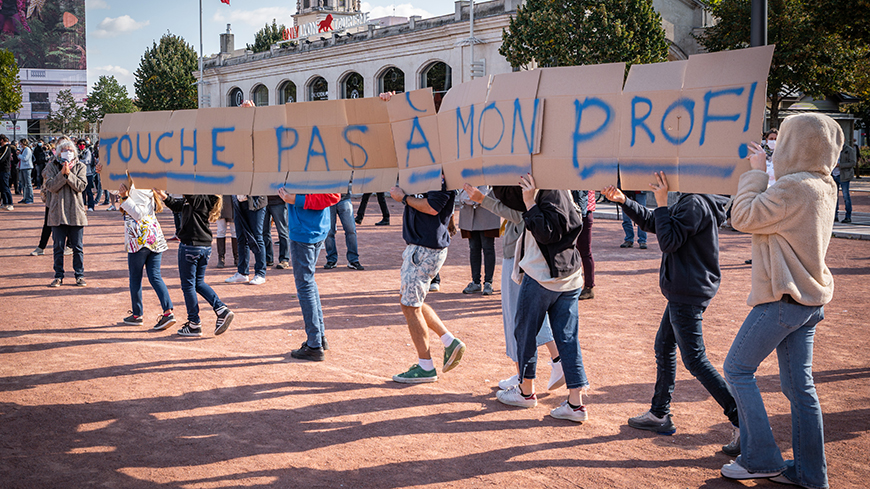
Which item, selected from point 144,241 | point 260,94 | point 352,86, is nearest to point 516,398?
point 144,241

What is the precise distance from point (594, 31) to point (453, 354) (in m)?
24.2

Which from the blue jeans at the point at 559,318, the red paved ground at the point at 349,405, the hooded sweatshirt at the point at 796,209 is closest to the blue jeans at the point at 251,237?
the red paved ground at the point at 349,405

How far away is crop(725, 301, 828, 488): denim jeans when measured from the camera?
3690 mm

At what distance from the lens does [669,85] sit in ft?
13.0

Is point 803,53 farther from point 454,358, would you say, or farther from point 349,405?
point 349,405

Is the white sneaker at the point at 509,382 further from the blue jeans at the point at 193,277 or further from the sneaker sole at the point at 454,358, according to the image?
the blue jeans at the point at 193,277

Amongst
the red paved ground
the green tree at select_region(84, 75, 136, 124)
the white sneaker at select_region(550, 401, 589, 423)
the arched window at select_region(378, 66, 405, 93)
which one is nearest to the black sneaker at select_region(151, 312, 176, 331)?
the red paved ground

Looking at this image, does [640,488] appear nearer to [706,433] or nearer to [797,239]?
[706,433]

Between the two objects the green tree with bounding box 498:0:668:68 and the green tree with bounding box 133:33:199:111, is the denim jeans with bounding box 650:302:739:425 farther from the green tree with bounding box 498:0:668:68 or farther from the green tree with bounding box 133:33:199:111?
the green tree with bounding box 133:33:199:111

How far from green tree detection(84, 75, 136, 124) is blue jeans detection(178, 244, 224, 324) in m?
81.4

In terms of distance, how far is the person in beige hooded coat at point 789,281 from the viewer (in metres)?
3.58

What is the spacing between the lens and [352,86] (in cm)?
4159

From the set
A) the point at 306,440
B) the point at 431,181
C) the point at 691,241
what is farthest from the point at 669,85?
the point at 306,440

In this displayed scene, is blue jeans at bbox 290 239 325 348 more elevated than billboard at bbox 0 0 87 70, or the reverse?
billboard at bbox 0 0 87 70
